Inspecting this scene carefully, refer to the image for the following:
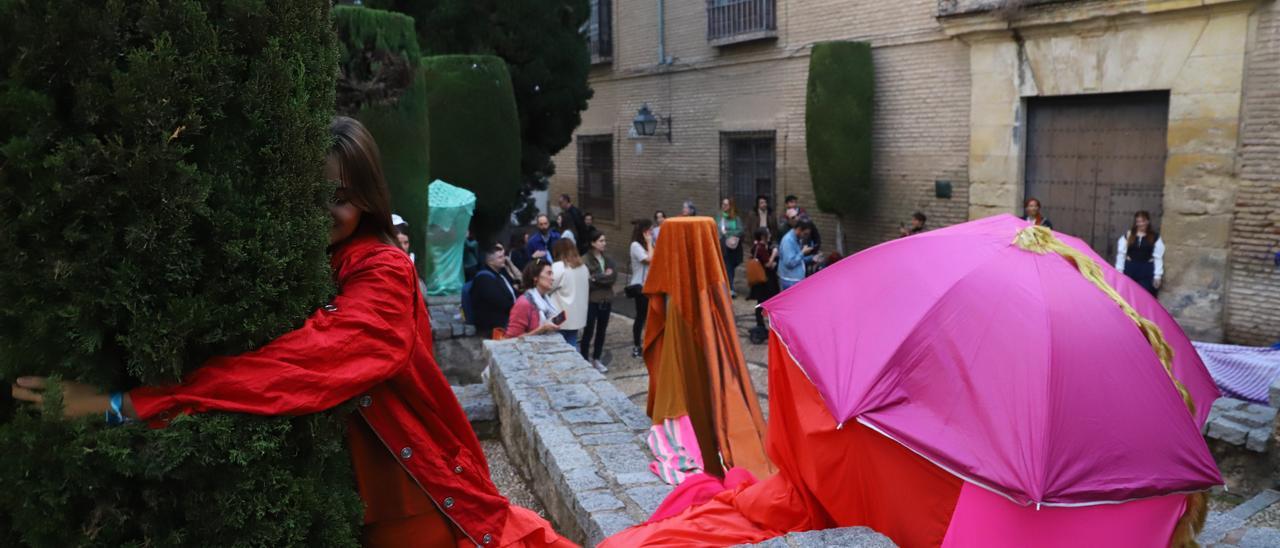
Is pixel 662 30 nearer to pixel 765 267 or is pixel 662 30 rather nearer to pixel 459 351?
pixel 765 267

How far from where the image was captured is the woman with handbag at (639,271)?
1117 centimetres

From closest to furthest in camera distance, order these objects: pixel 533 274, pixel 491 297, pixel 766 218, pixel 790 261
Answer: pixel 533 274 → pixel 491 297 → pixel 790 261 → pixel 766 218

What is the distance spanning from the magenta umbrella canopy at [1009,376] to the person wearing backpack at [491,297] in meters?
6.00

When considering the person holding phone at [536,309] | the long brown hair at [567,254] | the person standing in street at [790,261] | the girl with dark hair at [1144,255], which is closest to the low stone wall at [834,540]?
the person holding phone at [536,309]

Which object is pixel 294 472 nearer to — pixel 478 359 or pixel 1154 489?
pixel 1154 489

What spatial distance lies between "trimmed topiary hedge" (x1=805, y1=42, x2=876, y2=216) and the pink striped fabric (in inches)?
353

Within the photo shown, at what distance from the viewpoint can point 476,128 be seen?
13.6 m

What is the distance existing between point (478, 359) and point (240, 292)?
28.7 ft

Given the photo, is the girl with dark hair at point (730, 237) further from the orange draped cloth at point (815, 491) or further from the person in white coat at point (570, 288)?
the orange draped cloth at point (815, 491)

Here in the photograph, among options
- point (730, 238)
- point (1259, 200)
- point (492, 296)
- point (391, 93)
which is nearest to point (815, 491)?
point (492, 296)

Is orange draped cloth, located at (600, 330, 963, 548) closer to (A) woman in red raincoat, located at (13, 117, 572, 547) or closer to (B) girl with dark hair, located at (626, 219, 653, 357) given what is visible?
(A) woman in red raincoat, located at (13, 117, 572, 547)

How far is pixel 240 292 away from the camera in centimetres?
174

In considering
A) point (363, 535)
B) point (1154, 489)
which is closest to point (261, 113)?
point (363, 535)

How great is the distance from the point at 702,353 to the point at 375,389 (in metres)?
4.06
